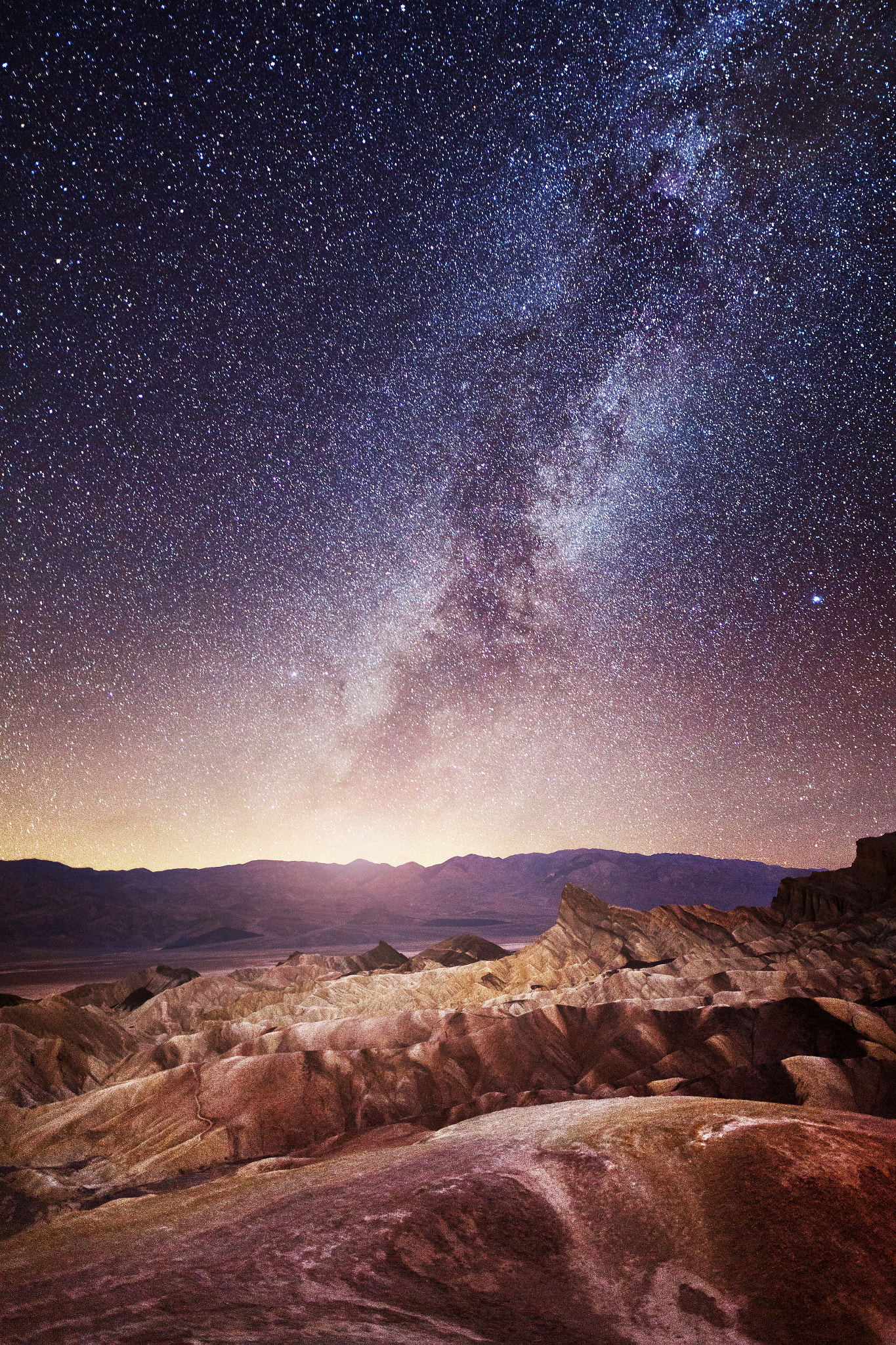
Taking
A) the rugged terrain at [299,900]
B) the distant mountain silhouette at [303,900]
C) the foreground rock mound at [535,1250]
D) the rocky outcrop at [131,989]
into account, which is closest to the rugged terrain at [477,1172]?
the foreground rock mound at [535,1250]

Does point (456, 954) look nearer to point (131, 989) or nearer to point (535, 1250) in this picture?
point (131, 989)

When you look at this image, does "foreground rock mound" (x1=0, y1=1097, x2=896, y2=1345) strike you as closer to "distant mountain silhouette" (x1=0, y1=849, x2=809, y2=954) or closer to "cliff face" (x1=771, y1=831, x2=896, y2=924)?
"cliff face" (x1=771, y1=831, x2=896, y2=924)

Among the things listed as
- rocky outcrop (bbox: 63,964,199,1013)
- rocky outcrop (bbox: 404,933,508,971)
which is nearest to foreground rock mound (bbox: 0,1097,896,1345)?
rocky outcrop (bbox: 63,964,199,1013)

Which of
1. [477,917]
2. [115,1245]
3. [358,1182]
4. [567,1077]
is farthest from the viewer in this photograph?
[477,917]

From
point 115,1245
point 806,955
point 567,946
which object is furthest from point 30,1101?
point 806,955

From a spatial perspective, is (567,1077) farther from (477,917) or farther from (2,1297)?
(477,917)

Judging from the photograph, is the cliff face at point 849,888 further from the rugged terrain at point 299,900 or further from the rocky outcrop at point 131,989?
the rugged terrain at point 299,900
